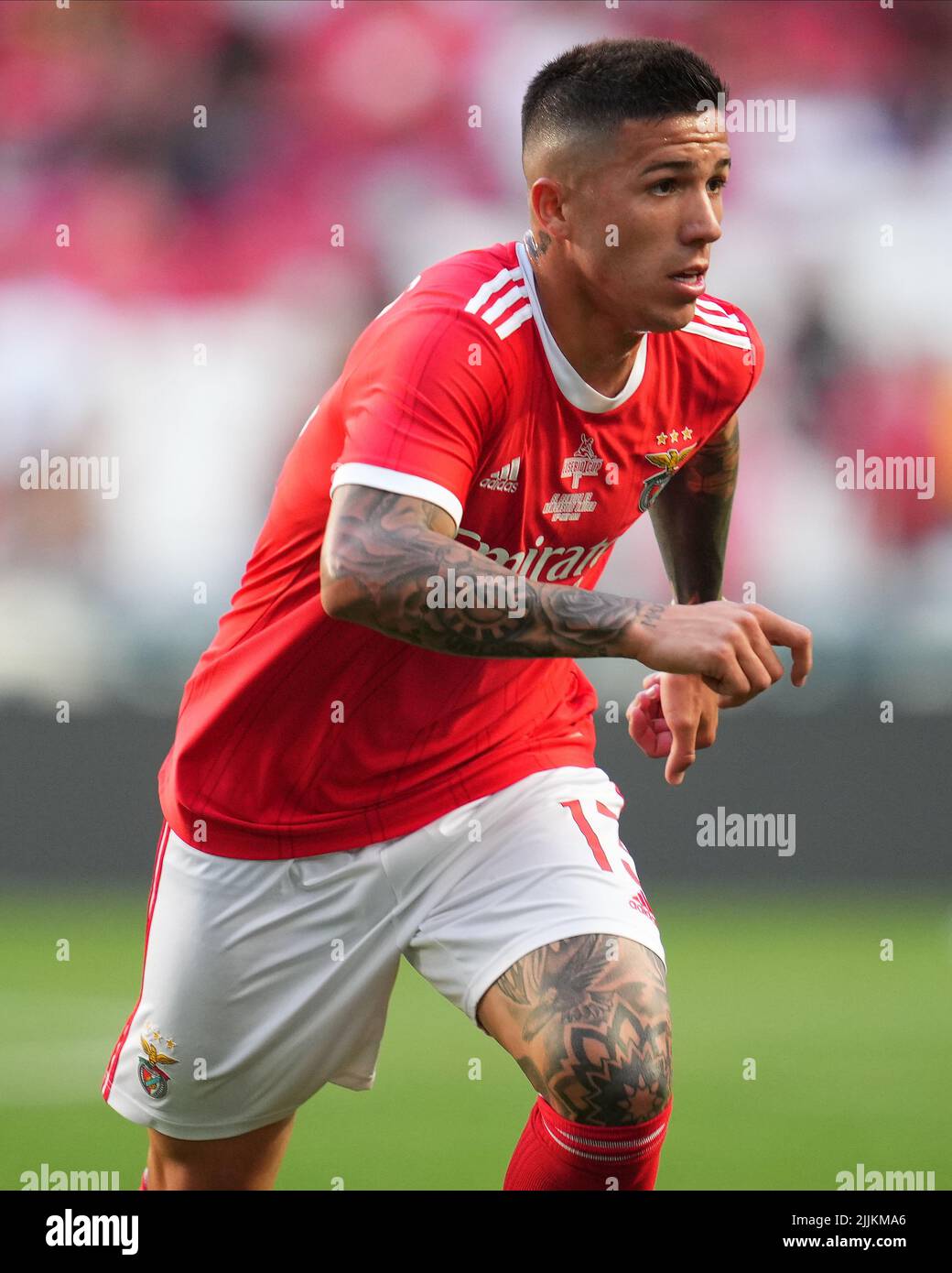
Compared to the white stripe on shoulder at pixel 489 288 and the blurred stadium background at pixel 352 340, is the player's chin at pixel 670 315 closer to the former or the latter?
the white stripe on shoulder at pixel 489 288

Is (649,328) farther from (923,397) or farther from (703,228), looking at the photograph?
(923,397)

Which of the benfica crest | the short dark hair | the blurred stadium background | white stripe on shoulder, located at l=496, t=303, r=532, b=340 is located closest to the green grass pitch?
the blurred stadium background

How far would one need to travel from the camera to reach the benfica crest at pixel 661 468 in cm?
270

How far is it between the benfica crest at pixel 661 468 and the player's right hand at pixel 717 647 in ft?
2.11

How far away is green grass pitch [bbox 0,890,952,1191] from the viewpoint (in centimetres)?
370

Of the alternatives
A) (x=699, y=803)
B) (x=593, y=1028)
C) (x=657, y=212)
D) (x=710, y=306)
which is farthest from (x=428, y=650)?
(x=699, y=803)

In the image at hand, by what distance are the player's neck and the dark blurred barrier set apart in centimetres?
366

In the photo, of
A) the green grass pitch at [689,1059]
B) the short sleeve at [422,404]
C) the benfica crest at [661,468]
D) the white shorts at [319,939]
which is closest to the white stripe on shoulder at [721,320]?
the benfica crest at [661,468]

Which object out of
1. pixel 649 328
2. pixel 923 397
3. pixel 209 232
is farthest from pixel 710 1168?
pixel 209 232

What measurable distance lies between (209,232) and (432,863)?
4821 mm

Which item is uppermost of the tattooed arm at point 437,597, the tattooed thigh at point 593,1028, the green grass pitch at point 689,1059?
the tattooed arm at point 437,597

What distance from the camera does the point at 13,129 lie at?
6.87 meters

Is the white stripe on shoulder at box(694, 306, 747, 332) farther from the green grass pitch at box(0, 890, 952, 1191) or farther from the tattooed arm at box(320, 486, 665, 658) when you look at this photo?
the green grass pitch at box(0, 890, 952, 1191)

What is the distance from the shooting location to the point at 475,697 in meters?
2.68
